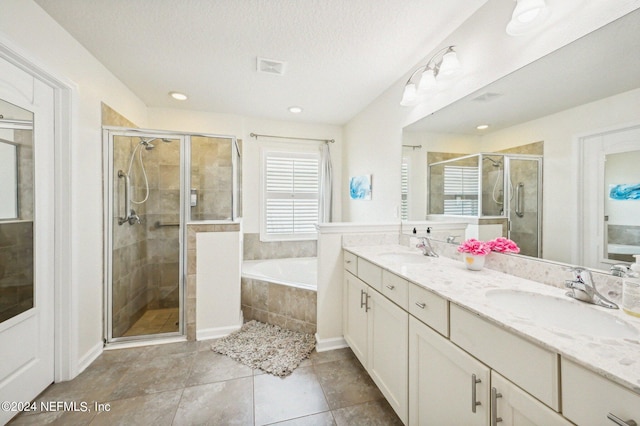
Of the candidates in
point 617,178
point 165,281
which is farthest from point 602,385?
point 165,281

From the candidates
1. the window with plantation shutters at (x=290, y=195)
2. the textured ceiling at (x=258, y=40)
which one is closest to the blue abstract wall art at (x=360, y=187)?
the window with plantation shutters at (x=290, y=195)

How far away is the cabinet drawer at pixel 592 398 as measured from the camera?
52 cm

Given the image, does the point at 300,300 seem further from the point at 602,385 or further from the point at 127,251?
the point at 602,385

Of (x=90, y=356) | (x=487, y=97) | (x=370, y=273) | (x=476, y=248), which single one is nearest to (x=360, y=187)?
(x=370, y=273)

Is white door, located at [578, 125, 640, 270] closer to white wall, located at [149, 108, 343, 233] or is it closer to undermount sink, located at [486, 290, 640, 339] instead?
undermount sink, located at [486, 290, 640, 339]

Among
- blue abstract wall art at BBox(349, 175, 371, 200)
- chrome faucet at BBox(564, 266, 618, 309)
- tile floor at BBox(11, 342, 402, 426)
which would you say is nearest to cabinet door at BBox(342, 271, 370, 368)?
tile floor at BBox(11, 342, 402, 426)

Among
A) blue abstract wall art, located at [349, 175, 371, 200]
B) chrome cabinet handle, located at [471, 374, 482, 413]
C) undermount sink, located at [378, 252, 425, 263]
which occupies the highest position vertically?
blue abstract wall art, located at [349, 175, 371, 200]

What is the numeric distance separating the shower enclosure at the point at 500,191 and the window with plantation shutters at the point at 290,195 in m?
2.02

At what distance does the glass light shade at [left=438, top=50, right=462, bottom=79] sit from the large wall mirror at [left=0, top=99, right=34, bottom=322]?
2596 mm

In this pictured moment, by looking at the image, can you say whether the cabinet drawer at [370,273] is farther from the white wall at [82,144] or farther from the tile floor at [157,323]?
the white wall at [82,144]

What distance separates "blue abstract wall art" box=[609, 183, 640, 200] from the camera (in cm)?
91

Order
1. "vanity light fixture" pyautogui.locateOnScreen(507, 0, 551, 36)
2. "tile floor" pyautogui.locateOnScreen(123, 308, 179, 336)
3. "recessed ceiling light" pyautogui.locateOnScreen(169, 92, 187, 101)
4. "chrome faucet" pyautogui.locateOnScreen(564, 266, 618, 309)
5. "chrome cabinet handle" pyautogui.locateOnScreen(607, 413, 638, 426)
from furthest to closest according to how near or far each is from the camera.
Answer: "recessed ceiling light" pyautogui.locateOnScreen(169, 92, 187, 101) < "tile floor" pyautogui.locateOnScreen(123, 308, 179, 336) < "vanity light fixture" pyautogui.locateOnScreen(507, 0, 551, 36) < "chrome faucet" pyautogui.locateOnScreen(564, 266, 618, 309) < "chrome cabinet handle" pyautogui.locateOnScreen(607, 413, 638, 426)

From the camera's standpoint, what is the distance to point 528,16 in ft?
3.80

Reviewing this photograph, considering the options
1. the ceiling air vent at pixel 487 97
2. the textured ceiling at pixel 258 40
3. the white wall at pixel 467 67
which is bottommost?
the ceiling air vent at pixel 487 97
